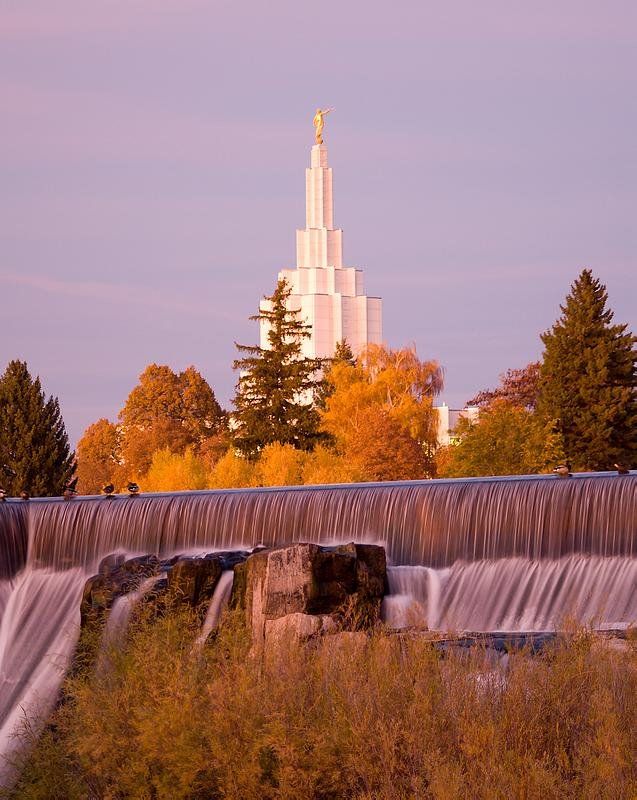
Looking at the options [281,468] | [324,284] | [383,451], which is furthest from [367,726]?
[324,284]

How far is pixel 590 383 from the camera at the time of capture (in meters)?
57.9

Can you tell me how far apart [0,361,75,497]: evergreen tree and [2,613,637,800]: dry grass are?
148 ft

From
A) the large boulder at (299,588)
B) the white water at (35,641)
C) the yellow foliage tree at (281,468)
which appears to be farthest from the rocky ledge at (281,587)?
the yellow foliage tree at (281,468)

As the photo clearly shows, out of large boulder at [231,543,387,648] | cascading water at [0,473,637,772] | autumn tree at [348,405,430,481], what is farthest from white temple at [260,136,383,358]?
large boulder at [231,543,387,648]

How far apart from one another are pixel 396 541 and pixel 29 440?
35903 millimetres

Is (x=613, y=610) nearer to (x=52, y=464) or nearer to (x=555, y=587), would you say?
(x=555, y=587)

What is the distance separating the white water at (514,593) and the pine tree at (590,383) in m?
31.9

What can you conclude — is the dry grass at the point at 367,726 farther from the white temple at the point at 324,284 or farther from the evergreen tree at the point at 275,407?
the white temple at the point at 324,284

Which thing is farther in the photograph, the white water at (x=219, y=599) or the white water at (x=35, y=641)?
the white water at (x=35, y=641)

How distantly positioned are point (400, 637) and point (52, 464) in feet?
151

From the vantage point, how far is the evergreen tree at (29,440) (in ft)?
195

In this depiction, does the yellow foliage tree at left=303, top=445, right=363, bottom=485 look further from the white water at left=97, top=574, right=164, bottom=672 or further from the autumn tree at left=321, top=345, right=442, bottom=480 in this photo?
the white water at left=97, top=574, right=164, bottom=672

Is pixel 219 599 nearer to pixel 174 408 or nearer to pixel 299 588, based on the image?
pixel 299 588

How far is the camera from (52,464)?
6019 centimetres
